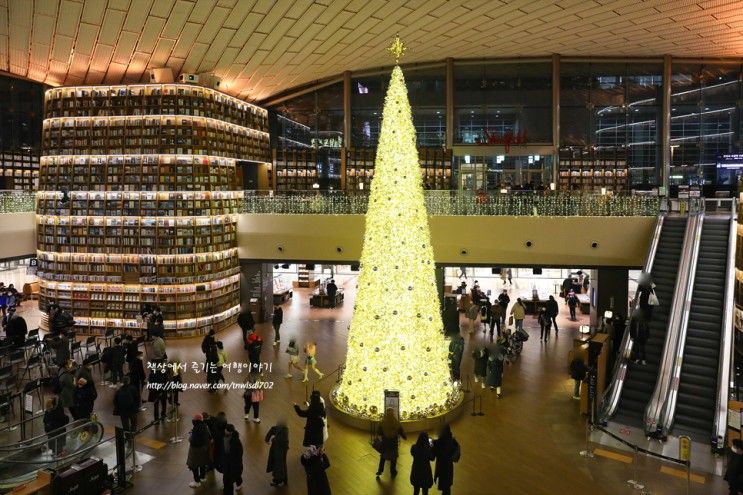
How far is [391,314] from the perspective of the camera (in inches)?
356

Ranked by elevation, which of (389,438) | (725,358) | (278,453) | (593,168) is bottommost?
(278,453)

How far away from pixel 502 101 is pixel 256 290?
38.4 ft

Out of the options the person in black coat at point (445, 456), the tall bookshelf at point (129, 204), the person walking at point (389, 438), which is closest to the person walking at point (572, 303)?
the tall bookshelf at point (129, 204)

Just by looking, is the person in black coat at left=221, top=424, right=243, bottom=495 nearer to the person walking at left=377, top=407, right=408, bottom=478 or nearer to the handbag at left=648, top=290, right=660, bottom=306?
the person walking at left=377, top=407, right=408, bottom=478

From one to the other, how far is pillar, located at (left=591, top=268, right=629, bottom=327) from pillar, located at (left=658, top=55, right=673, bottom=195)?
21.6 ft

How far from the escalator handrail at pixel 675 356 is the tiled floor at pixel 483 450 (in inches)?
47.6

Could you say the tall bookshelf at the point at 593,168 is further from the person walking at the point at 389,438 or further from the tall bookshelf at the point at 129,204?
the person walking at the point at 389,438

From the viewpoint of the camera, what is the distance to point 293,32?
1510cm

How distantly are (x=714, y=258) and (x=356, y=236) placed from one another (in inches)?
353

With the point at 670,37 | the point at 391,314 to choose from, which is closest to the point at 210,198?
the point at 391,314

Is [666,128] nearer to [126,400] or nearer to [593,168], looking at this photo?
[593,168]

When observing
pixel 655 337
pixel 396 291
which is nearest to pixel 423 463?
pixel 396 291

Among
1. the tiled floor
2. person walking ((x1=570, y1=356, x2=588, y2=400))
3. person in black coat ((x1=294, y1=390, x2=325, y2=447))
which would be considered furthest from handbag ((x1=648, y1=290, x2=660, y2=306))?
person in black coat ((x1=294, y1=390, x2=325, y2=447))

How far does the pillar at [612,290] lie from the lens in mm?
16656
